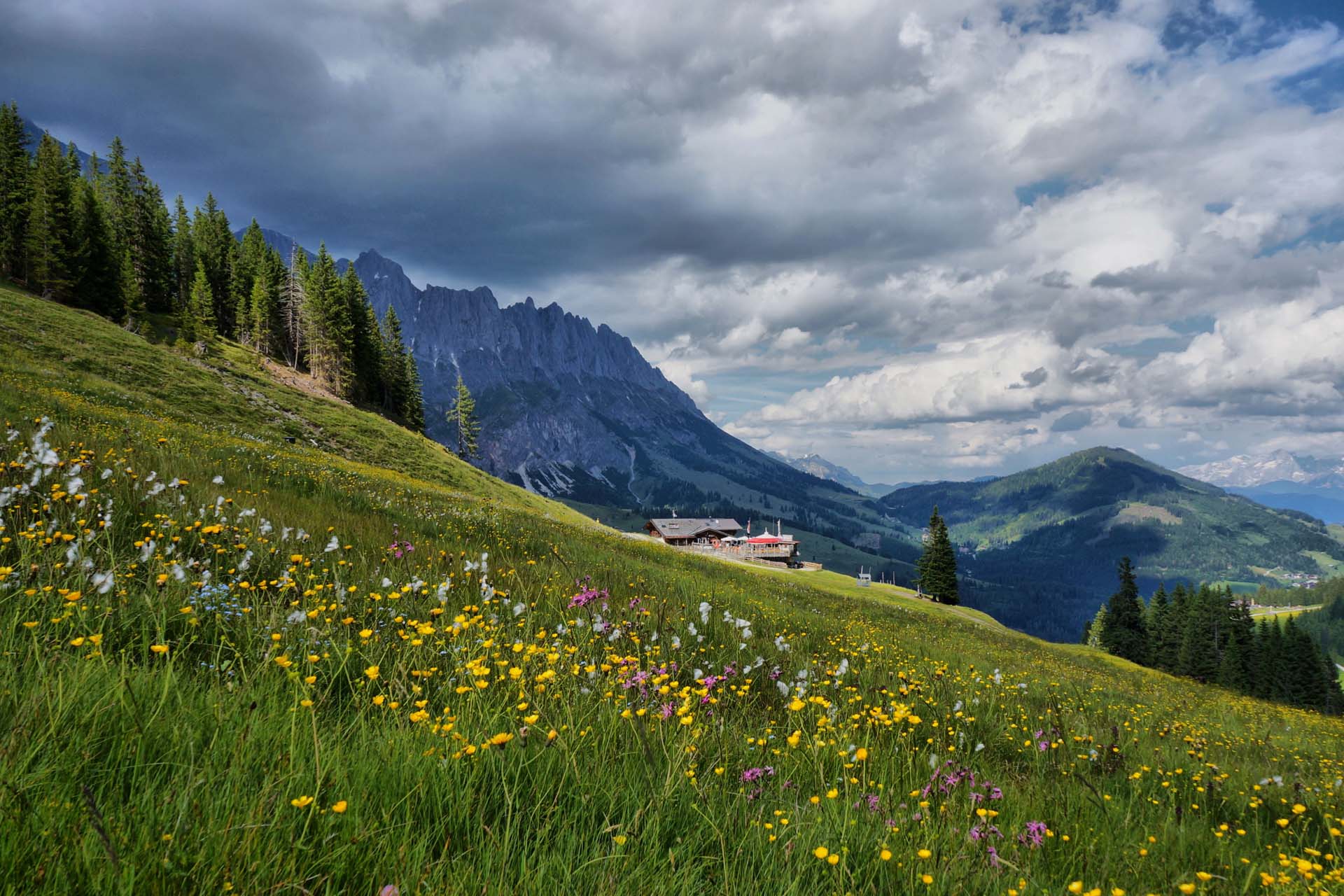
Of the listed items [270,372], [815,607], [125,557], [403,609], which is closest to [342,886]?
[403,609]

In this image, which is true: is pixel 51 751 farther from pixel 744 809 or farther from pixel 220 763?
pixel 744 809

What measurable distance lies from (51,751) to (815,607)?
1499cm

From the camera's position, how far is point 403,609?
4504mm

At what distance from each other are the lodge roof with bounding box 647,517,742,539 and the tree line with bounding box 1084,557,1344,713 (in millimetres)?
92318

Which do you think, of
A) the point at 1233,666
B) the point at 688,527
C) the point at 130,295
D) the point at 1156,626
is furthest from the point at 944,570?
the point at 130,295

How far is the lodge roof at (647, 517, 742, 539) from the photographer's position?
6186 inches

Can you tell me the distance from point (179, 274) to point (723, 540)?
127 metres

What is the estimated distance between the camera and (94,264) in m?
59.6

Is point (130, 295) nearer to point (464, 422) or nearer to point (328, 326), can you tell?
point (328, 326)

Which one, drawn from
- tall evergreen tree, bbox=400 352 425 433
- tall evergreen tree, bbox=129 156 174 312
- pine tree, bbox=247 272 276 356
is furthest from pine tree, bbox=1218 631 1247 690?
tall evergreen tree, bbox=129 156 174 312

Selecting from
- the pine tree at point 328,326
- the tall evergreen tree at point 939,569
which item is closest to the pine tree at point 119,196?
the pine tree at point 328,326

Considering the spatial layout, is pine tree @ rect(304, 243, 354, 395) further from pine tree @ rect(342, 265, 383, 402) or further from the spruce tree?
the spruce tree

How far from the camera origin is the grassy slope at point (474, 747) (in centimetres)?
→ 176

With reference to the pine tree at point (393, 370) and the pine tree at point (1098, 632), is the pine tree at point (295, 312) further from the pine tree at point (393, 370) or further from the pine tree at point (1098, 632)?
the pine tree at point (1098, 632)
